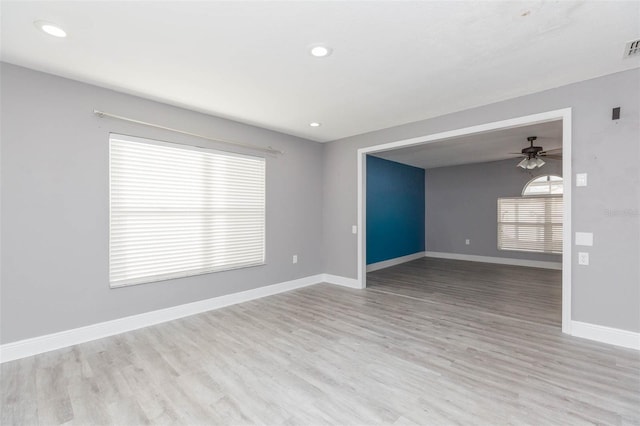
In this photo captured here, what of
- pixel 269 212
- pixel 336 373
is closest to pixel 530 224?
pixel 269 212

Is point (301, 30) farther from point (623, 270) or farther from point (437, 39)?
point (623, 270)

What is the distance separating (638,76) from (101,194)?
5559 millimetres

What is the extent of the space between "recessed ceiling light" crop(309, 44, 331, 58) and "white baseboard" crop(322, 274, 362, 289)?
3681 mm

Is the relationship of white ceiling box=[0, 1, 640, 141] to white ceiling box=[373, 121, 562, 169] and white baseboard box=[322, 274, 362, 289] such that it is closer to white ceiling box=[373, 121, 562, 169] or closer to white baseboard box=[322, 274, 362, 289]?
white ceiling box=[373, 121, 562, 169]

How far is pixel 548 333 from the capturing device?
313 cm

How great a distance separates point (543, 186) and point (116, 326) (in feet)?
28.9

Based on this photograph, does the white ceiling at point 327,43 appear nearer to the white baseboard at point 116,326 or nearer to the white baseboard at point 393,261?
the white baseboard at point 116,326

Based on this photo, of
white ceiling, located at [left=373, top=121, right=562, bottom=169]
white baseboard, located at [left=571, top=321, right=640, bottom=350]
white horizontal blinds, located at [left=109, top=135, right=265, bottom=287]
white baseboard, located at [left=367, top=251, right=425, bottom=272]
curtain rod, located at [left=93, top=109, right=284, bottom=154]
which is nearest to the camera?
white baseboard, located at [left=571, top=321, right=640, bottom=350]

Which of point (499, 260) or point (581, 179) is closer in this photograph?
point (581, 179)

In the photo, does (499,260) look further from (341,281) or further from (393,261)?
(341,281)

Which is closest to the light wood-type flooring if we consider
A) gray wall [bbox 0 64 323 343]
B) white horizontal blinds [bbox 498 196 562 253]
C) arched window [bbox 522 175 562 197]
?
gray wall [bbox 0 64 323 343]

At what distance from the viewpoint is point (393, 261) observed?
7371mm

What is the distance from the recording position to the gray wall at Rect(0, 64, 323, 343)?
8.71ft

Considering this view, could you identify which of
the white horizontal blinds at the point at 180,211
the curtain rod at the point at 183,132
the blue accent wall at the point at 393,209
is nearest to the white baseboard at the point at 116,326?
the white horizontal blinds at the point at 180,211
